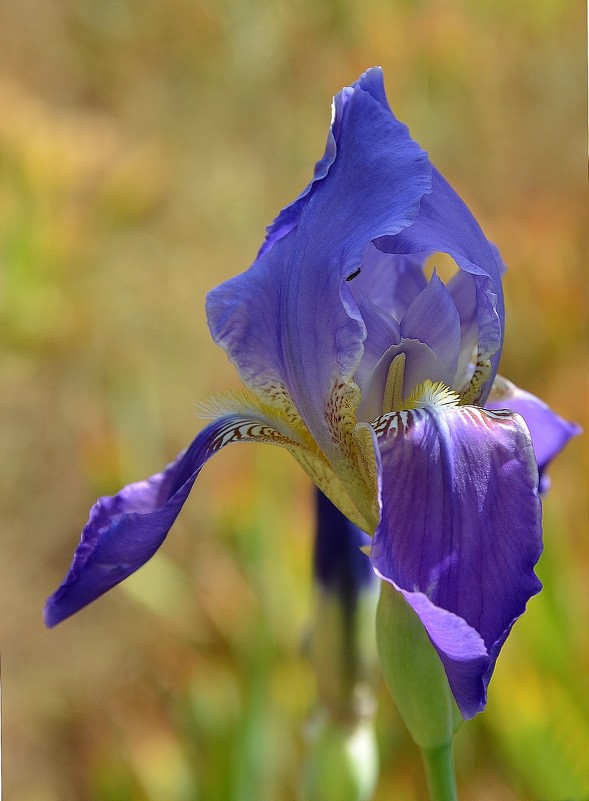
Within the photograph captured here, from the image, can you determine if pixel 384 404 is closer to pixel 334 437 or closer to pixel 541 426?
pixel 334 437

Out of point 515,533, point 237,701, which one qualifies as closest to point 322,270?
point 515,533

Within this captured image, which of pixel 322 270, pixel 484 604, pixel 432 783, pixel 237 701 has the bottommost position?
pixel 237 701

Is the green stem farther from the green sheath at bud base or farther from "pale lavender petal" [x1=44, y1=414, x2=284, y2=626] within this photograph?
"pale lavender petal" [x1=44, y1=414, x2=284, y2=626]

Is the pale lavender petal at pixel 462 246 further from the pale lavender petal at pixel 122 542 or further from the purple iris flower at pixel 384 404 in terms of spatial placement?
the pale lavender petal at pixel 122 542

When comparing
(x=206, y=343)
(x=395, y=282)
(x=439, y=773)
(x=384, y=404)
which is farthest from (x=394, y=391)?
(x=206, y=343)

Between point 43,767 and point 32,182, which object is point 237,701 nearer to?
point 43,767

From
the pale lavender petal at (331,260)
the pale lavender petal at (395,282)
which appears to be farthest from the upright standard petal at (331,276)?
the pale lavender petal at (395,282)
